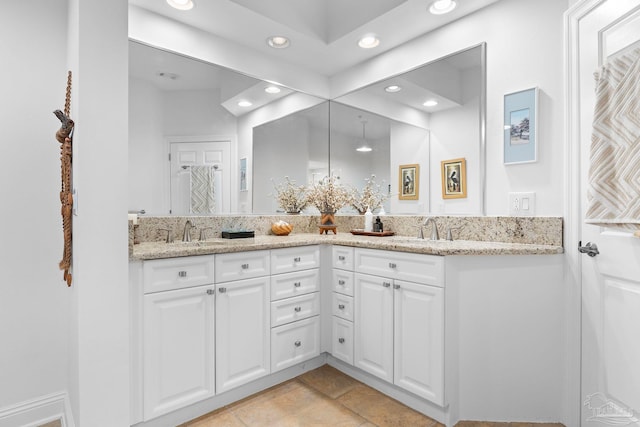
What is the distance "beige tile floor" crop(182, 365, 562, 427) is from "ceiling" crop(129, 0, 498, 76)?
2.48 metres

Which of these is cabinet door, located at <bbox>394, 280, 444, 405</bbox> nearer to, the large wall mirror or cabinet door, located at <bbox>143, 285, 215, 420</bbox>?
the large wall mirror

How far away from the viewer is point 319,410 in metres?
1.92

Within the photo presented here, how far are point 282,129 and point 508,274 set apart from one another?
2.08 m

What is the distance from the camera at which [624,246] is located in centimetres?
147

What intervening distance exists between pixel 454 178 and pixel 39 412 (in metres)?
2.87

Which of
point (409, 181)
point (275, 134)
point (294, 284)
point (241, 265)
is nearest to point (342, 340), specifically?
point (294, 284)

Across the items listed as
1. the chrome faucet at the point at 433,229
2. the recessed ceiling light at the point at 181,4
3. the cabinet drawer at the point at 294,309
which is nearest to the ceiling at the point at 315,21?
the recessed ceiling light at the point at 181,4

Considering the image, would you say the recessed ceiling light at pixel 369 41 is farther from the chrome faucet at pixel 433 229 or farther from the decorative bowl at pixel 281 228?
the decorative bowl at pixel 281 228

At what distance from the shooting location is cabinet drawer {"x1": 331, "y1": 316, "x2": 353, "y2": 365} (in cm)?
225

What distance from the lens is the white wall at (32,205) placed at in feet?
5.80

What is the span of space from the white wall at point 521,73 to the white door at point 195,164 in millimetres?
1752

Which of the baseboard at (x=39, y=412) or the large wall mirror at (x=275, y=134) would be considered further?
the large wall mirror at (x=275, y=134)

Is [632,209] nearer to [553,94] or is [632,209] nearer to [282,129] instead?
[553,94]

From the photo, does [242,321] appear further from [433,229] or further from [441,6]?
[441,6]
